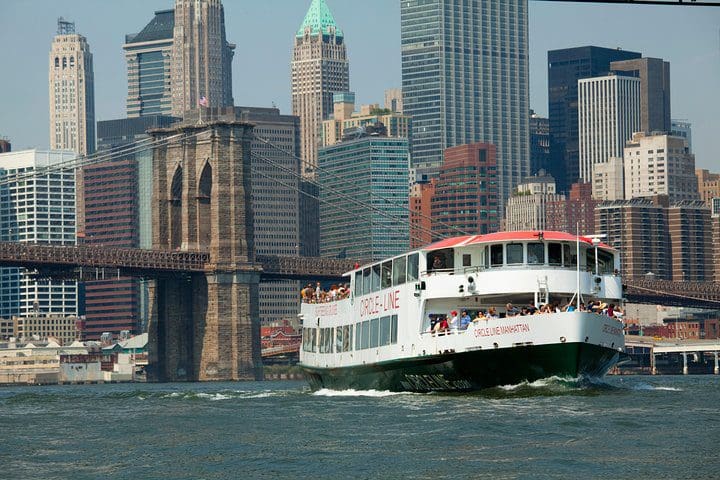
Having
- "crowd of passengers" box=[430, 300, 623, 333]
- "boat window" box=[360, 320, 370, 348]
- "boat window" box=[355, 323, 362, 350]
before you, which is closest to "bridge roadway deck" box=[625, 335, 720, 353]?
"boat window" box=[355, 323, 362, 350]

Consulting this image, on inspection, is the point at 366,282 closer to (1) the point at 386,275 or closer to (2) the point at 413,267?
(1) the point at 386,275

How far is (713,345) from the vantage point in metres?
175

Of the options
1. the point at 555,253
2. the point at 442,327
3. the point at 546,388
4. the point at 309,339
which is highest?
the point at 555,253

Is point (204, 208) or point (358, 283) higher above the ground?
point (204, 208)

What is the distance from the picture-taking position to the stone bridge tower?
143m

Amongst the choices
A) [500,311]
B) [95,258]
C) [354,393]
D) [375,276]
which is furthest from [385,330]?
[95,258]

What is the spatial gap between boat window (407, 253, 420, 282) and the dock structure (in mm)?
119164

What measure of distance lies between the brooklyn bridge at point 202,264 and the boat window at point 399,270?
8230 cm

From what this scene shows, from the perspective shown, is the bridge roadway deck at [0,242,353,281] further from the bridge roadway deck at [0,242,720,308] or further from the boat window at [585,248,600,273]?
the boat window at [585,248,600,273]

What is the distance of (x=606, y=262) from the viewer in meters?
54.5

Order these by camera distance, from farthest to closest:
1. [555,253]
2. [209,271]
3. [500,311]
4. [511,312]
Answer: [209,271] < [500,311] < [555,253] < [511,312]

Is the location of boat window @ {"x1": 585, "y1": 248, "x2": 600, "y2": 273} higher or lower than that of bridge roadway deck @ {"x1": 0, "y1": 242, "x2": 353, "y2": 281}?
lower

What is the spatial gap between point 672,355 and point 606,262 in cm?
13670

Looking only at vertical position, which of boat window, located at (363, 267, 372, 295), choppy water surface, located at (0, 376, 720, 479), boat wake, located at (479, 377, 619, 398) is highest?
boat window, located at (363, 267, 372, 295)
